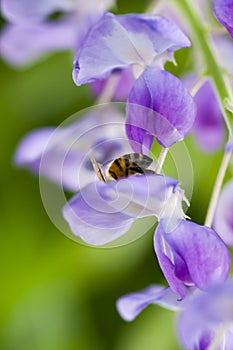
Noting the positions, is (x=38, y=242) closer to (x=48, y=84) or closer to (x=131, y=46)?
(x=48, y=84)

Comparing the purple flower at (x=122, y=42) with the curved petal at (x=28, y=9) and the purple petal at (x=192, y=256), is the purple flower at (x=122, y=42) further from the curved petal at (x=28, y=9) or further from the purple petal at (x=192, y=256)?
the curved petal at (x=28, y=9)

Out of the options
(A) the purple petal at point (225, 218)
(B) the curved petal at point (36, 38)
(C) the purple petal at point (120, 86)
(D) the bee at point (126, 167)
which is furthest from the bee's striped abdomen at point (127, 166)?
(B) the curved petal at point (36, 38)

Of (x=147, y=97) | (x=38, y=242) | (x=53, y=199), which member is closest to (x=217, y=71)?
(x=147, y=97)

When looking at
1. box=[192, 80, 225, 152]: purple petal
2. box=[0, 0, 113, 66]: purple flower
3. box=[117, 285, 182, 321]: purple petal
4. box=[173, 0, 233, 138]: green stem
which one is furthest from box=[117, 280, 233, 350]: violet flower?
box=[0, 0, 113, 66]: purple flower

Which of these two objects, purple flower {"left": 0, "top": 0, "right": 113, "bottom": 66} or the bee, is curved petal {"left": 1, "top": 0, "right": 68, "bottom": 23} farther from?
the bee

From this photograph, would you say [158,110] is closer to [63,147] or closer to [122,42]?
[122,42]

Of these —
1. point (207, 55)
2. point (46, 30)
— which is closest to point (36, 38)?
point (46, 30)
